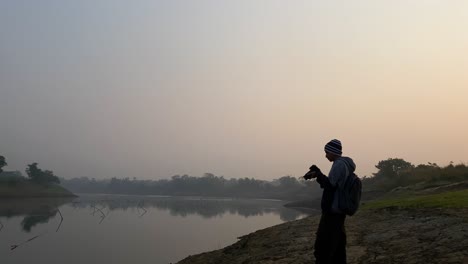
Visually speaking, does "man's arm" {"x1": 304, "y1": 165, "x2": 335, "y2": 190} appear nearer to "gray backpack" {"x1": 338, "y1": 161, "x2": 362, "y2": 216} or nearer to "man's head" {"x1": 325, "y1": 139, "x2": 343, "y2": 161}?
"gray backpack" {"x1": 338, "y1": 161, "x2": 362, "y2": 216}

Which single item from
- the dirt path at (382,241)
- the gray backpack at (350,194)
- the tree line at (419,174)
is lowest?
the dirt path at (382,241)


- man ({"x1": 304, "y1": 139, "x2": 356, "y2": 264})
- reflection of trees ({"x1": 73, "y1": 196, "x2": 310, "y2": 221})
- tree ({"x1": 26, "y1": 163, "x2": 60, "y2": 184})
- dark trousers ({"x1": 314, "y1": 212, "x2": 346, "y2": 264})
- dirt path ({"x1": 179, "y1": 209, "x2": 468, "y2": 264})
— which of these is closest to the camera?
man ({"x1": 304, "y1": 139, "x2": 356, "y2": 264})

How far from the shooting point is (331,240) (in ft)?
19.6

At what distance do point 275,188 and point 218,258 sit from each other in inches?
5479

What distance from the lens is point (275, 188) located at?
151 m

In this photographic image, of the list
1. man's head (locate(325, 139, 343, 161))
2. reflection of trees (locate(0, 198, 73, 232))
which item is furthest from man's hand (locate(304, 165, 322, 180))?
reflection of trees (locate(0, 198, 73, 232))

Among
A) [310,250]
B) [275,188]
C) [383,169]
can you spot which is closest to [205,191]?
[275,188]

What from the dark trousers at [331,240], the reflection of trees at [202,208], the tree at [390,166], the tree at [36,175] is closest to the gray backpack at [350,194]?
the dark trousers at [331,240]

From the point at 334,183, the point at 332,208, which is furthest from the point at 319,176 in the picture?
the point at 332,208

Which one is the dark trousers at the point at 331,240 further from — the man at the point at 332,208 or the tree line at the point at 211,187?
the tree line at the point at 211,187

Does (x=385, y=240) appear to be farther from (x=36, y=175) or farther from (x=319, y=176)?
(x=36, y=175)

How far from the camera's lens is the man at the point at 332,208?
5867mm

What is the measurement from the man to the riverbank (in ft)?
8.14

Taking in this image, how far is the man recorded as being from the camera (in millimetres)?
5867
